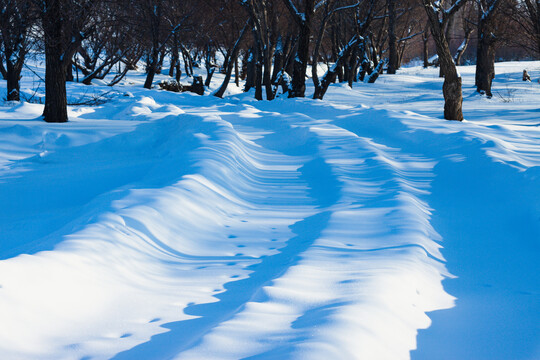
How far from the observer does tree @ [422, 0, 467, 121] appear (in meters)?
9.57

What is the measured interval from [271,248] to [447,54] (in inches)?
313

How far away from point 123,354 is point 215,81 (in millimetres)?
32183

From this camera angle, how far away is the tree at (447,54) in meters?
9.57

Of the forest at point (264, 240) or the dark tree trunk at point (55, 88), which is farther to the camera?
the dark tree trunk at point (55, 88)

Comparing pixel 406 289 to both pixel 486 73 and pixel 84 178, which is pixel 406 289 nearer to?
pixel 84 178

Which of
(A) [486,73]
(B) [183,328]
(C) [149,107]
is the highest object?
(A) [486,73]

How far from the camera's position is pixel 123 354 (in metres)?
2.10

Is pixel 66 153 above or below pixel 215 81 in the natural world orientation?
below

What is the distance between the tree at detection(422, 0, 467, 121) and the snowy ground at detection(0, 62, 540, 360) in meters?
2.65

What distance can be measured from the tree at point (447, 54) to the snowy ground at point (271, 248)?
265 cm

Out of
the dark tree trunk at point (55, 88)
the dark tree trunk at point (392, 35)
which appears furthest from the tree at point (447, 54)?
the dark tree trunk at point (392, 35)

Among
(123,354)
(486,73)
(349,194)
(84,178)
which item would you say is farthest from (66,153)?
(486,73)

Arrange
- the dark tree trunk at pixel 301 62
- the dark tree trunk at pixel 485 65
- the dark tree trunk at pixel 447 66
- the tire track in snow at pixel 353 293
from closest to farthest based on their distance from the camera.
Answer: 1. the tire track in snow at pixel 353 293
2. the dark tree trunk at pixel 447 66
3. the dark tree trunk at pixel 301 62
4. the dark tree trunk at pixel 485 65

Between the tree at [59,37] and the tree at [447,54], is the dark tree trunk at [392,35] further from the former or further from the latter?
the tree at [59,37]
